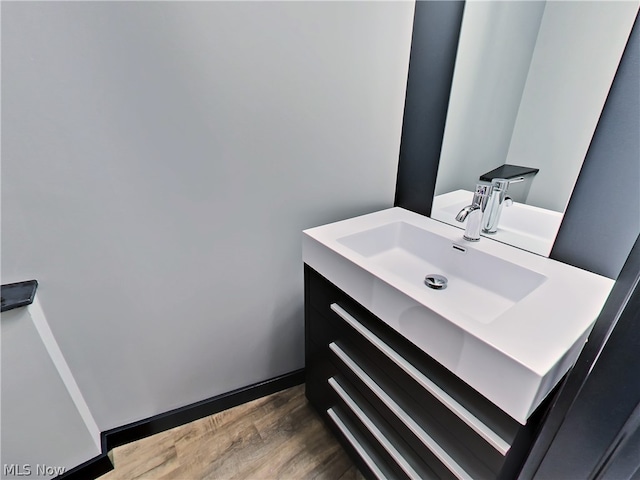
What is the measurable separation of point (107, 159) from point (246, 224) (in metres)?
0.47

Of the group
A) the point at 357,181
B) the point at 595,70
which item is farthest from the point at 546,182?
the point at 357,181

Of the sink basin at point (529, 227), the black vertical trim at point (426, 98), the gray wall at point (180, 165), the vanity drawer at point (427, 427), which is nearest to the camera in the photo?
the vanity drawer at point (427, 427)

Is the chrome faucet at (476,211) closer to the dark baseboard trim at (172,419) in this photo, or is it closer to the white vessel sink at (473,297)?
the white vessel sink at (473,297)

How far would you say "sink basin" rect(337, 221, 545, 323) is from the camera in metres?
0.89

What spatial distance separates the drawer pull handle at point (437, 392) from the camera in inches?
24.7

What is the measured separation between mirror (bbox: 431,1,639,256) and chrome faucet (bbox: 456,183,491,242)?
6 cm

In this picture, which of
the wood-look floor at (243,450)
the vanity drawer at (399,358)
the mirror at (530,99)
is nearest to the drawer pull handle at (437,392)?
the vanity drawer at (399,358)

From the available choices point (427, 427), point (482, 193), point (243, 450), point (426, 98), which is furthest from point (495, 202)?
point (243, 450)

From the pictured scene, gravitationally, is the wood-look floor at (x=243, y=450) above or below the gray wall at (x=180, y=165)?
below

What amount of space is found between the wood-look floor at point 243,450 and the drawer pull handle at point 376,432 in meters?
0.37

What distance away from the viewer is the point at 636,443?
40 centimetres

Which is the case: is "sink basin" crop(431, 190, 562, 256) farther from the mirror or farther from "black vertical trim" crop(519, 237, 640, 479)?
"black vertical trim" crop(519, 237, 640, 479)

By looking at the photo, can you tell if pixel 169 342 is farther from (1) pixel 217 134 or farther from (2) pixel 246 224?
(1) pixel 217 134

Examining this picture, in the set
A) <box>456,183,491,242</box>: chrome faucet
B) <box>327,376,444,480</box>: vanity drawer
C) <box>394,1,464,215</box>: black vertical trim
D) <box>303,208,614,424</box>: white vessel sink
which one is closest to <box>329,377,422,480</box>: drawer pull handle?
<box>327,376,444,480</box>: vanity drawer
